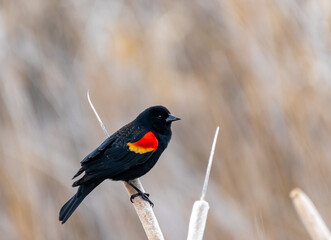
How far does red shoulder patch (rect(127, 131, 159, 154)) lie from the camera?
1974 mm

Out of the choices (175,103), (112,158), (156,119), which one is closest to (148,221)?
(112,158)

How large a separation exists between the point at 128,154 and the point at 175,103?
2.21ft

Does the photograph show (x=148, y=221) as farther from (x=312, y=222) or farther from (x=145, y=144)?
(x=145, y=144)

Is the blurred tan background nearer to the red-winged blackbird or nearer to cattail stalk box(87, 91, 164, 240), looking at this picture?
the red-winged blackbird

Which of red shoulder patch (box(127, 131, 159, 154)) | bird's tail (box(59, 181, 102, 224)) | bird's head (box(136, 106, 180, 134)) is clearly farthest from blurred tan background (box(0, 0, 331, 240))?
bird's tail (box(59, 181, 102, 224))

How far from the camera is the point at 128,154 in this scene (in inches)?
77.4

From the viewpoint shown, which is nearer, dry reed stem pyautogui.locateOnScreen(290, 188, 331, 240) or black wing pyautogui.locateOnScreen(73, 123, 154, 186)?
dry reed stem pyautogui.locateOnScreen(290, 188, 331, 240)

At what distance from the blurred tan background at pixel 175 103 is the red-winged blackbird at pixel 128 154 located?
1.24 feet

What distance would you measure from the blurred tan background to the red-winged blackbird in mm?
378

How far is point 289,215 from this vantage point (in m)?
2.51

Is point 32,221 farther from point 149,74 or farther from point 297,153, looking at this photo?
point 297,153

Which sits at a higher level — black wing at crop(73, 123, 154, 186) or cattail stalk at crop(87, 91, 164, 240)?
black wing at crop(73, 123, 154, 186)

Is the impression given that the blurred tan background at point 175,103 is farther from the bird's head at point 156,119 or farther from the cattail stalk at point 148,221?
the cattail stalk at point 148,221

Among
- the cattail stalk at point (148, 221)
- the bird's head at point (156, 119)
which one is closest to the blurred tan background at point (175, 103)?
the bird's head at point (156, 119)
